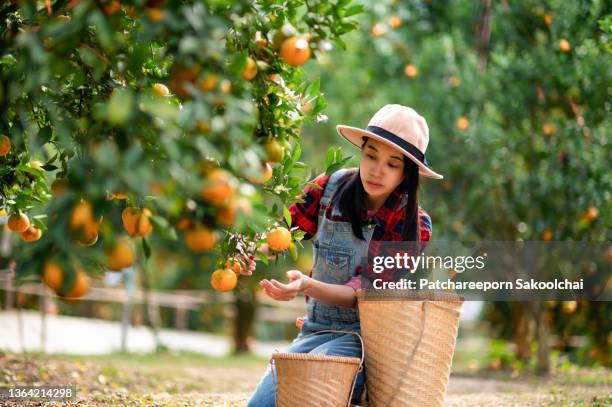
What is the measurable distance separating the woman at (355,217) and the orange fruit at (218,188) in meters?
1.13

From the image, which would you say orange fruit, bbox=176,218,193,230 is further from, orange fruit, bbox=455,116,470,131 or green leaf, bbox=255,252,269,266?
orange fruit, bbox=455,116,470,131

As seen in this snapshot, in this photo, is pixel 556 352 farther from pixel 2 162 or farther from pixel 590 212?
pixel 2 162

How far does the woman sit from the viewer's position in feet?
8.76

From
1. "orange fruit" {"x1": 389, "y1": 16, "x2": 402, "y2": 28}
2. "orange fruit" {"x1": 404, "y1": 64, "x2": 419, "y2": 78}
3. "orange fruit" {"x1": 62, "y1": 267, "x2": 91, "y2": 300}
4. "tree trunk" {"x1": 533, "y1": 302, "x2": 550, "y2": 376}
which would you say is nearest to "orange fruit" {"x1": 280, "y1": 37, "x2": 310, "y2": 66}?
"orange fruit" {"x1": 62, "y1": 267, "x2": 91, "y2": 300}

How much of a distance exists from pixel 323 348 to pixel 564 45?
3.66m

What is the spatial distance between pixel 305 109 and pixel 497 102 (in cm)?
409

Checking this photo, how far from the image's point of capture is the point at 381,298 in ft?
8.14

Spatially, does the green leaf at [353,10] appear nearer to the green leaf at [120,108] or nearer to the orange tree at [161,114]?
the orange tree at [161,114]

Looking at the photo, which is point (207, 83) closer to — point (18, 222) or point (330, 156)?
point (330, 156)

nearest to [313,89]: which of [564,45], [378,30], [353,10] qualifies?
[353,10]

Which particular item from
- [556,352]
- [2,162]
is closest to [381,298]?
Result: [2,162]

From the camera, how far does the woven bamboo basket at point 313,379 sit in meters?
2.37

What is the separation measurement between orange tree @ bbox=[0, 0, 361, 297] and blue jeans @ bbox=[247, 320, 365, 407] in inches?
34.4

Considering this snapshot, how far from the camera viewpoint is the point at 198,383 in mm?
4805
